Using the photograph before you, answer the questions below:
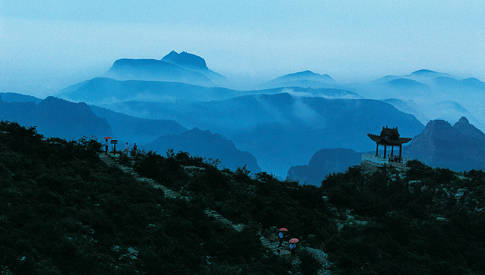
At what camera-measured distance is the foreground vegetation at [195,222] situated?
1177 cm

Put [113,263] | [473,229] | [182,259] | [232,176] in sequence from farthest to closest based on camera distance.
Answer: [232,176], [473,229], [182,259], [113,263]

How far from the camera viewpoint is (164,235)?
14000 mm

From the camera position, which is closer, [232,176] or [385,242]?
[385,242]

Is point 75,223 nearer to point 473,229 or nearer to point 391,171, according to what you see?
point 473,229

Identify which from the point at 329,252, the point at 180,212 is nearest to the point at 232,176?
the point at 180,212

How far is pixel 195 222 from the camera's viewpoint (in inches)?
635

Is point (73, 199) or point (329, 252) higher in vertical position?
point (73, 199)

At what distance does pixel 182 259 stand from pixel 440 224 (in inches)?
629

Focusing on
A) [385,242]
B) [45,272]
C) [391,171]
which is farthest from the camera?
[391,171]

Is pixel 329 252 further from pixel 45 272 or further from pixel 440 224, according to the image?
pixel 45 272

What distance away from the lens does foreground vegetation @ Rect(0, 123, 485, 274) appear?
11.8 meters

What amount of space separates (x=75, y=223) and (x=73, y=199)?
311 centimetres

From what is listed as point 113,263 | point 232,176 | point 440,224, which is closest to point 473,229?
point 440,224

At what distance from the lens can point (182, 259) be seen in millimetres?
12500
